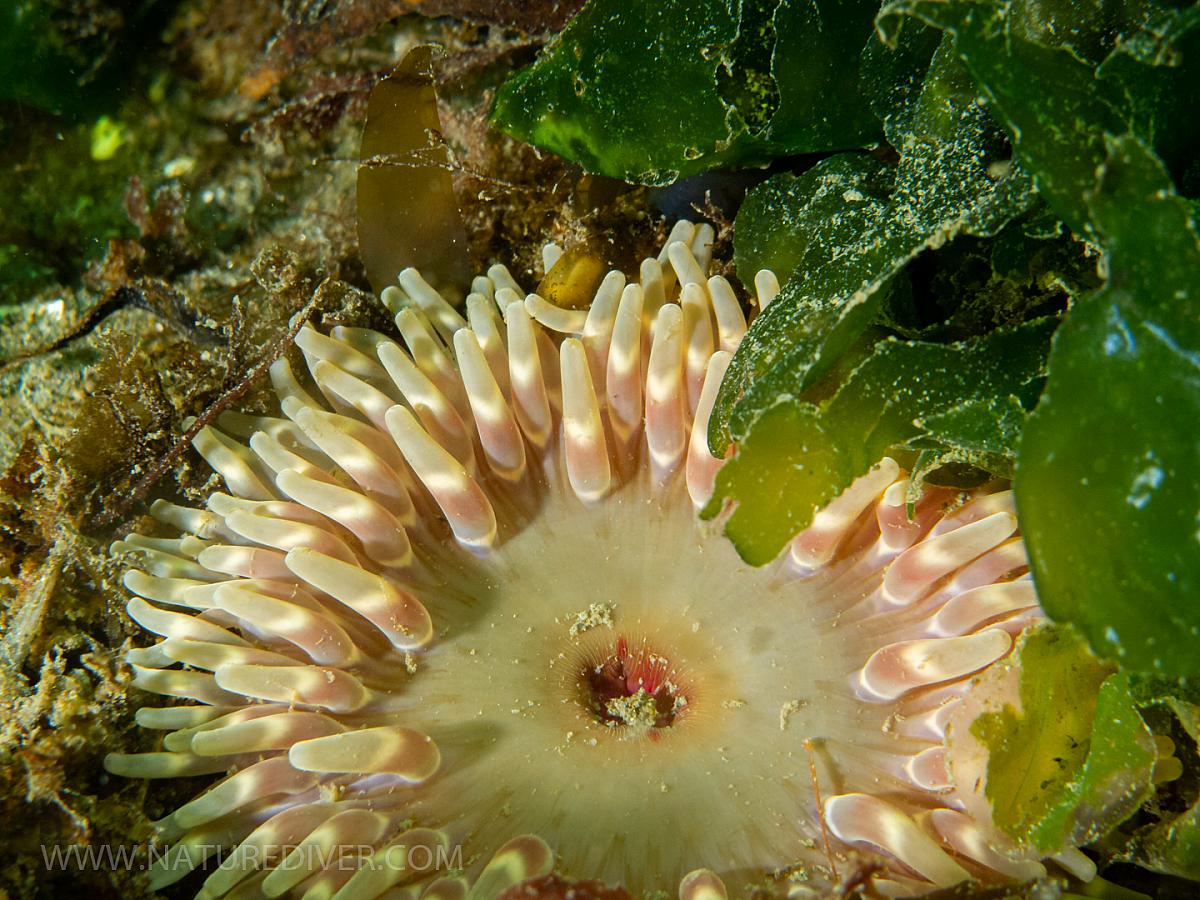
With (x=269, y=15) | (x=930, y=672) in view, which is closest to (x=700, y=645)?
(x=930, y=672)

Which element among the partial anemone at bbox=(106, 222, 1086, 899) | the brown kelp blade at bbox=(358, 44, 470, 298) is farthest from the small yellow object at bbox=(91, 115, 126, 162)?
the partial anemone at bbox=(106, 222, 1086, 899)

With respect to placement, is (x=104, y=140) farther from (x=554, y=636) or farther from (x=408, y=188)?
(x=554, y=636)

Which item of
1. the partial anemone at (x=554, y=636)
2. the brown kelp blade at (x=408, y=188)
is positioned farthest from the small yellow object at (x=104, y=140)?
the partial anemone at (x=554, y=636)

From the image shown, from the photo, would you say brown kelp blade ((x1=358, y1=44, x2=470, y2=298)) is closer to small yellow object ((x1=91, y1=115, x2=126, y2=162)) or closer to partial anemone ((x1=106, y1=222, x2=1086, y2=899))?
partial anemone ((x1=106, y1=222, x2=1086, y2=899))

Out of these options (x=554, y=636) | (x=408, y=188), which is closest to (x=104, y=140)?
(x=408, y=188)

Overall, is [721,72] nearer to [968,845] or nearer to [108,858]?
[968,845]

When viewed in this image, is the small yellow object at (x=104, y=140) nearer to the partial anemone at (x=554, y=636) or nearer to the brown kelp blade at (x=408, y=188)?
the brown kelp blade at (x=408, y=188)

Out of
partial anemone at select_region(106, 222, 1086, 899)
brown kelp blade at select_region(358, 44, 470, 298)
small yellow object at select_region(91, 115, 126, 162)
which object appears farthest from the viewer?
small yellow object at select_region(91, 115, 126, 162)
